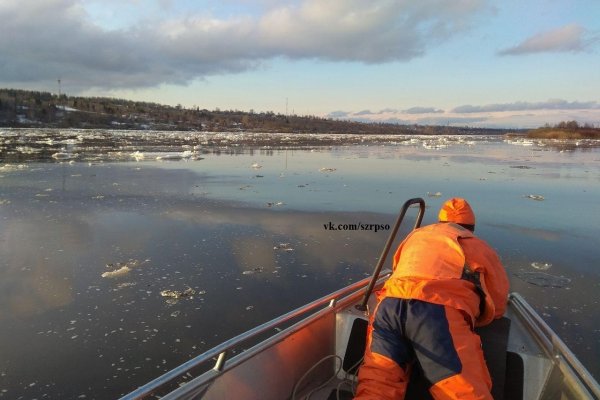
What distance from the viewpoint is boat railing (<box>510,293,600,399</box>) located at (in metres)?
2.35

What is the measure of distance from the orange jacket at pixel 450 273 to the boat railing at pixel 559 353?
1.79 feet

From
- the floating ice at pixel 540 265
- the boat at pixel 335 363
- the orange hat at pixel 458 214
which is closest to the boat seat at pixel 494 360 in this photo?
the boat at pixel 335 363

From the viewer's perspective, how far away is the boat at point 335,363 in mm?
2322

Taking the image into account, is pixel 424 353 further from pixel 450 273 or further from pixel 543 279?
pixel 543 279

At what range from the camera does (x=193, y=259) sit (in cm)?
586

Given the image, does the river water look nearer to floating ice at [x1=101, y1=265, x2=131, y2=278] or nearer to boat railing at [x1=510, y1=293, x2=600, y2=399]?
floating ice at [x1=101, y1=265, x2=131, y2=278]

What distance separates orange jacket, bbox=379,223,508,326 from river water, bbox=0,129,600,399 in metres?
1.85

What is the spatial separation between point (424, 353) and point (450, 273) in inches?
15.6

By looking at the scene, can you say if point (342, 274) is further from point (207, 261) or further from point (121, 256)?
point (121, 256)

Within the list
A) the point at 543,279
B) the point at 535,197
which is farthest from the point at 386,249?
the point at 535,197

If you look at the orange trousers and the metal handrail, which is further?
the metal handrail

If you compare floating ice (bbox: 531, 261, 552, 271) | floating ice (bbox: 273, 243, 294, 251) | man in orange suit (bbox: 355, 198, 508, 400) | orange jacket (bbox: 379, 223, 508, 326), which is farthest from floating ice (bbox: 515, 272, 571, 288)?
man in orange suit (bbox: 355, 198, 508, 400)

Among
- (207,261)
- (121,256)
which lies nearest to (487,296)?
(207,261)

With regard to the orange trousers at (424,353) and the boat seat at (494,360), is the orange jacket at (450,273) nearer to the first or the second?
the orange trousers at (424,353)
